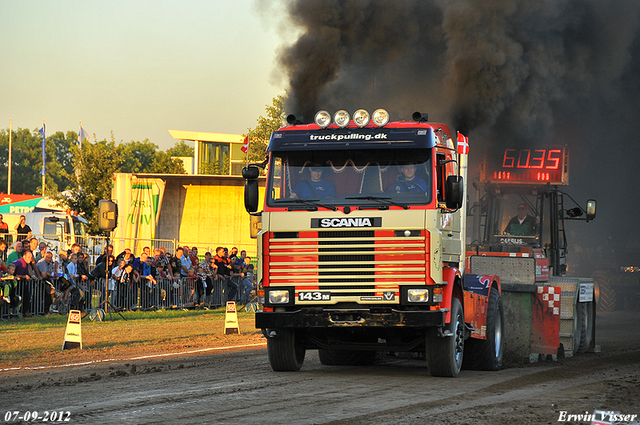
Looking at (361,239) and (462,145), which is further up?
(462,145)

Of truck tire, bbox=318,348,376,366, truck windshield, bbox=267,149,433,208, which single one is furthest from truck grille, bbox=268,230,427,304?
truck tire, bbox=318,348,376,366

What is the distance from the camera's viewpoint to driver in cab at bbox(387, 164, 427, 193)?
9727 mm

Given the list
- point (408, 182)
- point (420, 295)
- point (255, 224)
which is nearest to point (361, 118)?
point (408, 182)

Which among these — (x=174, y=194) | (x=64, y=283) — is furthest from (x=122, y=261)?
(x=174, y=194)

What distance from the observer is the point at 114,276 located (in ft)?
66.5

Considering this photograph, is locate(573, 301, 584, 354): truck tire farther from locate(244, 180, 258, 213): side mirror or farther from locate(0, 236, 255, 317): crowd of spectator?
locate(0, 236, 255, 317): crowd of spectator

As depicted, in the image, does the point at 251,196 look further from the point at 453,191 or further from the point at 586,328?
the point at 586,328

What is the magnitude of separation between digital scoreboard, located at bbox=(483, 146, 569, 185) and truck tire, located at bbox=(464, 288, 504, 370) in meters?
6.08

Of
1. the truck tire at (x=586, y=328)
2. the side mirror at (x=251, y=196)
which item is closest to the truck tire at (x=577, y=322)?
the truck tire at (x=586, y=328)

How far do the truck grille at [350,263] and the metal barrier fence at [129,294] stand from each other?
1033 centimetres

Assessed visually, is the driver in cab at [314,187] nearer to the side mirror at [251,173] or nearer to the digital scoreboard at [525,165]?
the side mirror at [251,173]

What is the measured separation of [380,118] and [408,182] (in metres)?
0.93

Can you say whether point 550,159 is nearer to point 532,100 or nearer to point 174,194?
point 532,100

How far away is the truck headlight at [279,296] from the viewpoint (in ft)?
32.1
